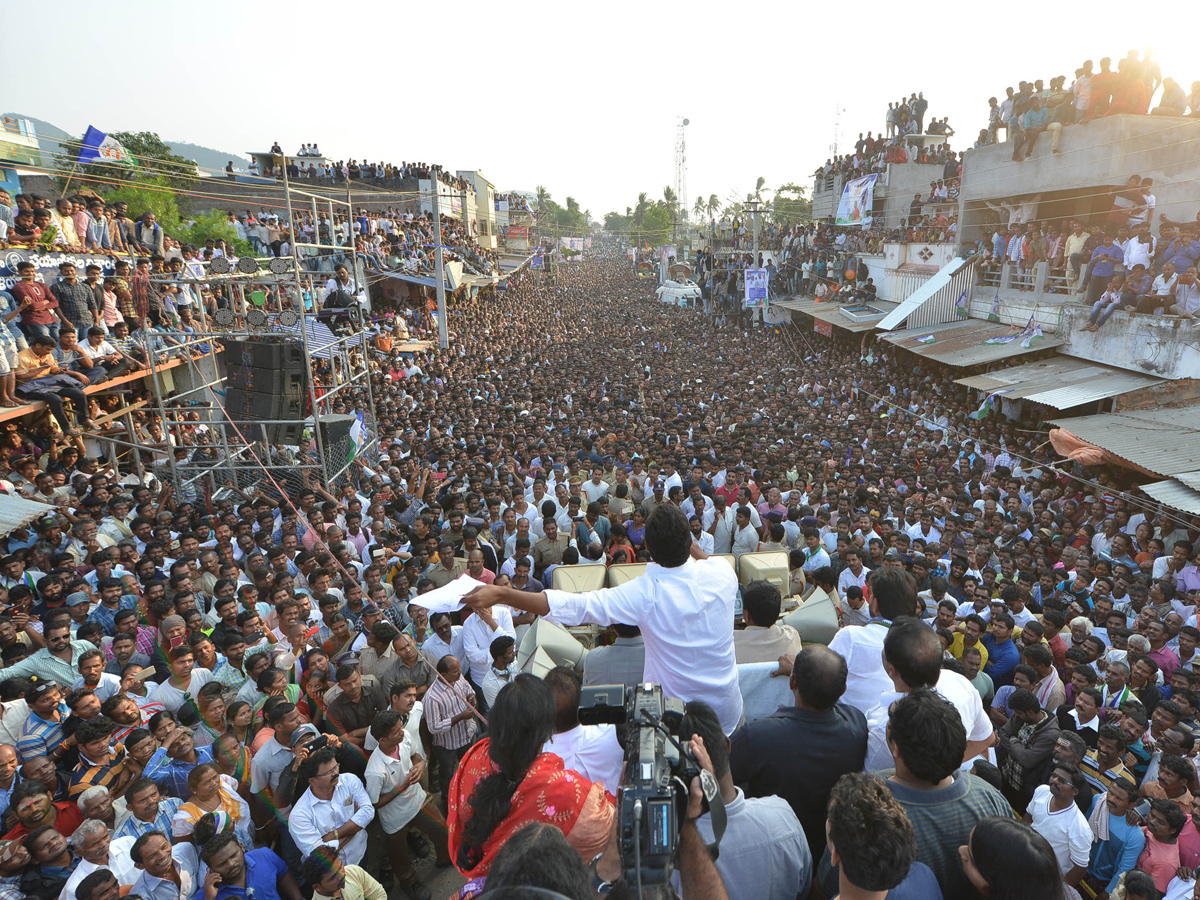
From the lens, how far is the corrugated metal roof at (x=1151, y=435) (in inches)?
300

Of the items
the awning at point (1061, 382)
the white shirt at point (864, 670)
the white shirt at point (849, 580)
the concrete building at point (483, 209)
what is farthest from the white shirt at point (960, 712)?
the concrete building at point (483, 209)

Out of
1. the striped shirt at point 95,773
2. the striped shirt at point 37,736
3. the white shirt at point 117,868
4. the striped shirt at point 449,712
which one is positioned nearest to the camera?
the white shirt at point 117,868

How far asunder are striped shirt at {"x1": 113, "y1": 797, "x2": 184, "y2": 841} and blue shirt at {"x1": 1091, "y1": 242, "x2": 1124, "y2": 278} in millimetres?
14136

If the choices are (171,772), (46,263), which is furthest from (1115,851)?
(46,263)

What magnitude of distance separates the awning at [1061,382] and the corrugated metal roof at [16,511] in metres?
12.1

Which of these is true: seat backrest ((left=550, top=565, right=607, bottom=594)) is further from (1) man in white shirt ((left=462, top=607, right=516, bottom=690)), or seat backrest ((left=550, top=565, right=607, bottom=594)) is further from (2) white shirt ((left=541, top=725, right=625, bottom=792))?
(2) white shirt ((left=541, top=725, right=625, bottom=792))

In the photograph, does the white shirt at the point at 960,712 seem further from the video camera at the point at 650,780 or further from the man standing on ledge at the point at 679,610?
the video camera at the point at 650,780

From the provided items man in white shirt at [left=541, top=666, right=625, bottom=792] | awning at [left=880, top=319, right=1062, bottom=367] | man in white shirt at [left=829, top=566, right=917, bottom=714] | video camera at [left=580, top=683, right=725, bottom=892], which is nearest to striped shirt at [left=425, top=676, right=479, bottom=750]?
man in white shirt at [left=541, top=666, right=625, bottom=792]

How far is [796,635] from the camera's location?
3691 mm

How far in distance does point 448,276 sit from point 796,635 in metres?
24.7

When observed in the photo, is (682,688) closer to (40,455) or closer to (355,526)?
(355,526)

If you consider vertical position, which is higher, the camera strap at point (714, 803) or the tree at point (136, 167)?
the tree at point (136, 167)

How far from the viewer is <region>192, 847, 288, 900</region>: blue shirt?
318 centimetres

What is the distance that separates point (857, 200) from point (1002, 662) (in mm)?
22891
